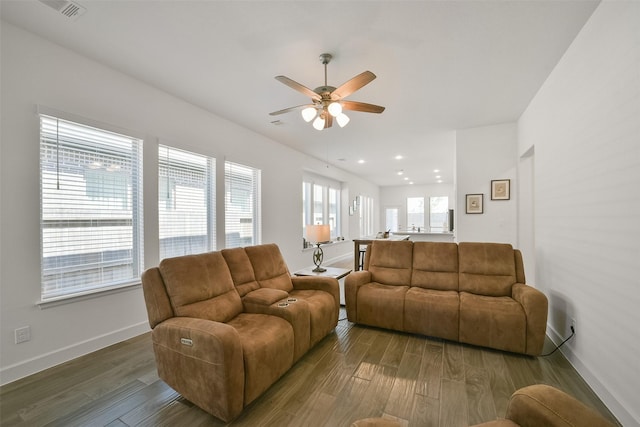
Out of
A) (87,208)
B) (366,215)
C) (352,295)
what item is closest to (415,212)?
(366,215)

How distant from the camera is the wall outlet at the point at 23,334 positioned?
2.20m

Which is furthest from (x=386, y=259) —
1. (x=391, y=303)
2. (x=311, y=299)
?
(x=311, y=299)

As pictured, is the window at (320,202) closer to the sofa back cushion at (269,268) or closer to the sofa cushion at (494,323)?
the sofa back cushion at (269,268)

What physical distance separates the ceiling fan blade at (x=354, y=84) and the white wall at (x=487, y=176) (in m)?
3.29

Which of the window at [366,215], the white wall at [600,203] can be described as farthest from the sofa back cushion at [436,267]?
the window at [366,215]

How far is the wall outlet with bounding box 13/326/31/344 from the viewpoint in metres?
2.20

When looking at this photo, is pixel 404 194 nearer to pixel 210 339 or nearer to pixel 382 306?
pixel 382 306

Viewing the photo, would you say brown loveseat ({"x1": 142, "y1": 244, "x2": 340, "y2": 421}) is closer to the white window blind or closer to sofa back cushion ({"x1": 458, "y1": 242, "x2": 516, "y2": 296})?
the white window blind

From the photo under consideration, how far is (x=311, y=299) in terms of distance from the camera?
2.78 m

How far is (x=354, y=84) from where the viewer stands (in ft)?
7.23

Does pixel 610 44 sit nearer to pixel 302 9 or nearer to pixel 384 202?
pixel 302 9

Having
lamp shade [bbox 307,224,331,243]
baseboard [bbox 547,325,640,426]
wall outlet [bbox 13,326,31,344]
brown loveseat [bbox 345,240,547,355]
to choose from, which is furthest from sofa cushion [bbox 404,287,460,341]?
wall outlet [bbox 13,326,31,344]

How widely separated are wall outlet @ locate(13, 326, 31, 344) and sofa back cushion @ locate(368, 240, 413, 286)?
3442mm

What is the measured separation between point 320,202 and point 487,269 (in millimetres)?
4903
